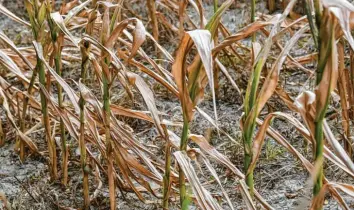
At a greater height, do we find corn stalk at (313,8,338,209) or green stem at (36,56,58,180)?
corn stalk at (313,8,338,209)

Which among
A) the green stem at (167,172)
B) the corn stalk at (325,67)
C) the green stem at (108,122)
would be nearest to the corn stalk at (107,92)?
the green stem at (108,122)

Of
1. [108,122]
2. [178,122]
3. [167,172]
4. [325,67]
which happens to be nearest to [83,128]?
[108,122]

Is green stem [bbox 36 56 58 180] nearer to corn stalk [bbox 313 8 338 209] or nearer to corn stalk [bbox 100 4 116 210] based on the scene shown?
corn stalk [bbox 100 4 116 210]

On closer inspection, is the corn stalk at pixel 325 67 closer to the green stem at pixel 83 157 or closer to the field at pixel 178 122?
the field at pixel 178 122

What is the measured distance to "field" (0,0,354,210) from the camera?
116cm

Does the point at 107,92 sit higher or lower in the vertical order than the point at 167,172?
higher

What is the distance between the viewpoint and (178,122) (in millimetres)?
1887

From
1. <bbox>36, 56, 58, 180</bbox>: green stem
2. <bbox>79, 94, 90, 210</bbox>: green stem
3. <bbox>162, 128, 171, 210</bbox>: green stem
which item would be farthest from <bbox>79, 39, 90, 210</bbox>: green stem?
<bbox>162, 128, 171, 210</bbox>: green stem

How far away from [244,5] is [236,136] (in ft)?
3.61

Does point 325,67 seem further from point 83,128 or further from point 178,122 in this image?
point 178,122

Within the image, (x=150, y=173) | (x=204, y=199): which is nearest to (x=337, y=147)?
(x=204, y=199)

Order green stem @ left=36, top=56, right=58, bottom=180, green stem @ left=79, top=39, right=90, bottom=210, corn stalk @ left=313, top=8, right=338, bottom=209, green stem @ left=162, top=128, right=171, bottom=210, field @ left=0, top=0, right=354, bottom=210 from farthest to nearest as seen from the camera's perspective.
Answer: green stem @ left=36, top=56, right=58, bottom=180
green stem @ left=79, top=39, right=90, bottom=210
green stem @ left=162, top=128, right=171, bottom=210
field @ left=0, top=0, right=354, bottom=210
corn stalk @ left=313, top=8, right=338, bottom=209

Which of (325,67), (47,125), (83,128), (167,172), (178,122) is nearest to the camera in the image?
(325,67)

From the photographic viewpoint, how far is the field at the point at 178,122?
1.16 m
